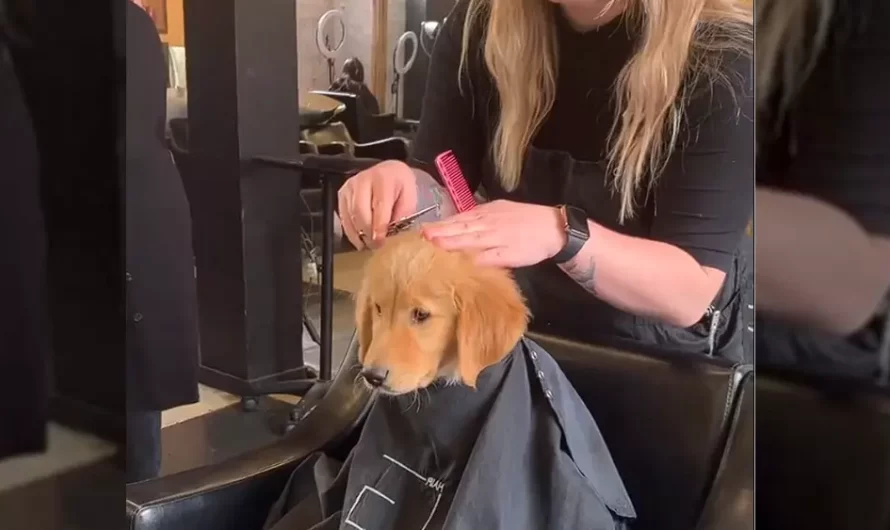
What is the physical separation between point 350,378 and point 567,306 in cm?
24

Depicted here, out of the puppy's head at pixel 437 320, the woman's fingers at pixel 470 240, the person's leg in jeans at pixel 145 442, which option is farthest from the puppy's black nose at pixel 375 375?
the person's leg in jeans at pixel 145 442

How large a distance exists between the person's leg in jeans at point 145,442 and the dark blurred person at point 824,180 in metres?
0.72

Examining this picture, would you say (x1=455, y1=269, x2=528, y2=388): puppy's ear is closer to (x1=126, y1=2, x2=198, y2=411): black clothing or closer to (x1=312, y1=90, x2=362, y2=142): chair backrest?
(x1=312, y1=90, x2=362, y2=142): chair backrest

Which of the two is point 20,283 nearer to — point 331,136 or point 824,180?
point 331,136

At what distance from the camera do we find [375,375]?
75cm

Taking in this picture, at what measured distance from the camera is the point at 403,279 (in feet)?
2.43

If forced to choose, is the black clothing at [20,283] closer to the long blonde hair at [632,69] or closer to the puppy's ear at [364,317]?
the puppy's ear at [364,317]

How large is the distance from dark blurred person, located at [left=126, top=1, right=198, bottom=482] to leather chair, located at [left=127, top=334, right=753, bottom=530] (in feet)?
0.32

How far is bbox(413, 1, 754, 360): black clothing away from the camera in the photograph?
0.70m

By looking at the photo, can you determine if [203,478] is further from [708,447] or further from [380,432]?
[708,447]

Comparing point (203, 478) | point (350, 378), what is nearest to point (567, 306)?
point (350, 378)

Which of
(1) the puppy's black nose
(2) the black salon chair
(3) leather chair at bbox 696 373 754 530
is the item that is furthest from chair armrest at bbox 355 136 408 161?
(3) leather chair at bbox 696 373 754 530

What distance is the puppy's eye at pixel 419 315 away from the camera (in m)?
0.73

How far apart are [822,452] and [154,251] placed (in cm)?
72
